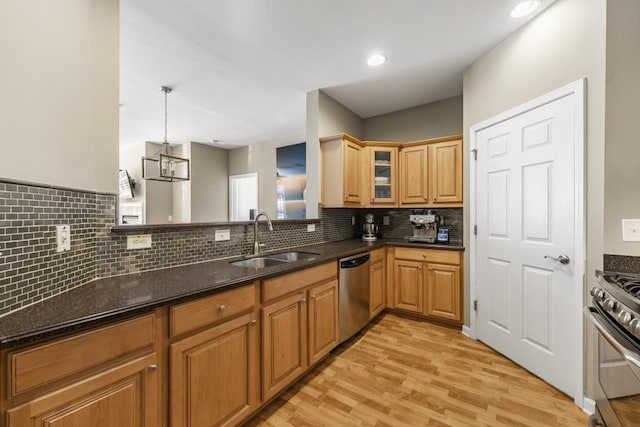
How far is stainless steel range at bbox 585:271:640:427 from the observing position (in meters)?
0.97

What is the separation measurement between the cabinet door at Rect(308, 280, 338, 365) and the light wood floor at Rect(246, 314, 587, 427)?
0.17m

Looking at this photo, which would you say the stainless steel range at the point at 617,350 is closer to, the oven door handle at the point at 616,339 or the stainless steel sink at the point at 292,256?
the oven door handle at the point at 616,339

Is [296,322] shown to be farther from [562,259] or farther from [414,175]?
[414,175]

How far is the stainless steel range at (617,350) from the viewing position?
0.97 metres

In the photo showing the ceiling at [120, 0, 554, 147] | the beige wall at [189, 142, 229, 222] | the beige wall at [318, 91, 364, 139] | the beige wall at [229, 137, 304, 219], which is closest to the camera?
the ceiling at [120, 0, 554, 147]

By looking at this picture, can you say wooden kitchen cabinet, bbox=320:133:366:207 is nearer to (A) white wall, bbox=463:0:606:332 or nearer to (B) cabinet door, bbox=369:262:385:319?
(B) cabinet door, bbox=369:262:385:319

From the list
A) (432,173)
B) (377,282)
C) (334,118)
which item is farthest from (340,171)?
(377,282)

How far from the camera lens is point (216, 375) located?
1312 millimetres

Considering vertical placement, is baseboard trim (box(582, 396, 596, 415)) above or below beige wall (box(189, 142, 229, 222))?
below

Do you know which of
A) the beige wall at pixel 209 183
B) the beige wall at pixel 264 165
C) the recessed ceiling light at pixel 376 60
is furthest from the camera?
the beige wall at pixel 209 183

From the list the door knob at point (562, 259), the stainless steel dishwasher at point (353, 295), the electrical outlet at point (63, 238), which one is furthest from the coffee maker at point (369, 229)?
the electrical outlet at point (63, 238)

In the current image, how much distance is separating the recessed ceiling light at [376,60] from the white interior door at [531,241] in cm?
114

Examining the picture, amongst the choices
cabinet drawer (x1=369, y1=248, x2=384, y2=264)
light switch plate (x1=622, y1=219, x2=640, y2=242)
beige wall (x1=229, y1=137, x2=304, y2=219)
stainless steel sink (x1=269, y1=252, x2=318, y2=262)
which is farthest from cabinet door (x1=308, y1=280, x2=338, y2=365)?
beige wall (x1=229, y1=137, x2=304, y2=219)

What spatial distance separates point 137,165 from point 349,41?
5.71m
